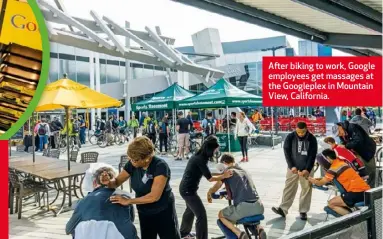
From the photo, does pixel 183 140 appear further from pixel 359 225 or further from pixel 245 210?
pixel 359 225

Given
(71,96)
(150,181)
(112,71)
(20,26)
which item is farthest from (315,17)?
(112,71)

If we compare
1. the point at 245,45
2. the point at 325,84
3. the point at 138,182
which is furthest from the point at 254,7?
the point at 245,45

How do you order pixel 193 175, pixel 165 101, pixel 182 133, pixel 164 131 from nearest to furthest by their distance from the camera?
pixel 193 175 → pixel 182 133 → pixel 165 101 → pixel 164 131

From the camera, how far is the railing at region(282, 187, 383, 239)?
2.21 meters

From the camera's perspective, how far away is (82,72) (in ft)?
123

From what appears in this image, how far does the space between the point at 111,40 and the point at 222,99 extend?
10.0m

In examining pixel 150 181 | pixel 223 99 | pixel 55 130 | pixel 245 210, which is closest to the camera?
pixel 150 181

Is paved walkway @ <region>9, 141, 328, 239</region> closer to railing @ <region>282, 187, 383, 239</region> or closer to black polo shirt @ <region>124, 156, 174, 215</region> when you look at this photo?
black polo shirt @ <region>124, 156, 174, 215</region>

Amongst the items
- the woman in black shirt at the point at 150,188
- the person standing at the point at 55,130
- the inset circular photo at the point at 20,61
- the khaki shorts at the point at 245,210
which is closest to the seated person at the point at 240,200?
the khaki shorts at the point at 245,210

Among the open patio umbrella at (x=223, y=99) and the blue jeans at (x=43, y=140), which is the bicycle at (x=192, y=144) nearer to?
the open patio umbrella at (x=223, y=99)

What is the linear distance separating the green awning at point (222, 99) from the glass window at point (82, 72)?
2650 centimetres

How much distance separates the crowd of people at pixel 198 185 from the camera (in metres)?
2.90

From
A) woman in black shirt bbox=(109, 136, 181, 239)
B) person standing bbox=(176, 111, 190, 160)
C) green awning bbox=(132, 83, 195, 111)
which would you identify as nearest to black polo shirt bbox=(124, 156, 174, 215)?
woman in black shirt bbox=(109, 136, 181, 239)

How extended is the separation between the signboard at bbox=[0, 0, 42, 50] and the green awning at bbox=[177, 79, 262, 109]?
9.48 meters
